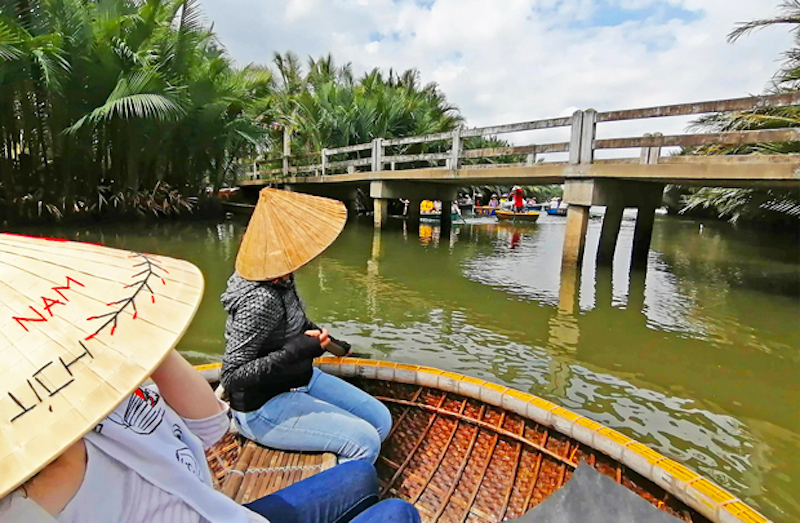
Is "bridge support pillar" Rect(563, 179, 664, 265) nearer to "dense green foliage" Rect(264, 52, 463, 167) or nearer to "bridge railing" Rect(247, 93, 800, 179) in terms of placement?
"bridge railing" Rect(247, 93, 800, 179)

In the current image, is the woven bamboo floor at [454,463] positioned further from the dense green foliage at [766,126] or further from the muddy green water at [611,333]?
the dense green foliage at [766,126]

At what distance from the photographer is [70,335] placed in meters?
0.74

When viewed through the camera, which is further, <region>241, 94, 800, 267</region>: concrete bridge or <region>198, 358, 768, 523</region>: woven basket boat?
<region>241, 94, 800, 267</region>: concrete bridge

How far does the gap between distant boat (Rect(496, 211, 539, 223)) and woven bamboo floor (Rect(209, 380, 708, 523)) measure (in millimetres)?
20225

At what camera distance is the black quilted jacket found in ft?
6.15

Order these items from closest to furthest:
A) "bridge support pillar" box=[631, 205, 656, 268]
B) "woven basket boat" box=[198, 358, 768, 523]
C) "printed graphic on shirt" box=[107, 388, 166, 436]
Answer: "printed graphic on shirt" box=[107, 388, 166, 436] → "woven basket boat" box=[198, 358, 768, 523] → "bridge support pillar" box=[631, 205, 656, 268]

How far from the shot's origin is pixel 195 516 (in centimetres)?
91

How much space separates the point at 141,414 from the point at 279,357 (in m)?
0.97

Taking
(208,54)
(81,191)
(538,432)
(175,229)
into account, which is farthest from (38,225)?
(538,432)

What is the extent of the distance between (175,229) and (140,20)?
5309mm

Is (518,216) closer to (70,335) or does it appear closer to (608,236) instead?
(608,236)

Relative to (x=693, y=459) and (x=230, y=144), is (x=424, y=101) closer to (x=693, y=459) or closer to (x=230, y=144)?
(x=230, y=144)

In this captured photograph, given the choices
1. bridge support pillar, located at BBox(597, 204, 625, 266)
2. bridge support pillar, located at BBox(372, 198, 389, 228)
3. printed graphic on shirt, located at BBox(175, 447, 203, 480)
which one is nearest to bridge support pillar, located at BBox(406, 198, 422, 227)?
bridge support pillar, located at BBox(372, 198, 389, 228)

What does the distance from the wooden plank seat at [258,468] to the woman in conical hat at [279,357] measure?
0.17 ft
